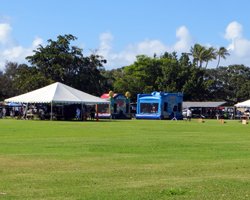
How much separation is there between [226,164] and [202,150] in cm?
445

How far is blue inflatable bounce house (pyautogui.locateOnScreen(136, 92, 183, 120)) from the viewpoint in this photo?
216ft

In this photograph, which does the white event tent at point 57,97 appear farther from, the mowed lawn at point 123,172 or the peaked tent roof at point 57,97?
the mowed lawn at point 123,172

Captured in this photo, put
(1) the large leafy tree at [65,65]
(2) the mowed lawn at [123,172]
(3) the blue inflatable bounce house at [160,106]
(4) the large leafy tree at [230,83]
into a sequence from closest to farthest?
(2) the mowed lawn at [123,172], (3) the blue inflatable bounce house at [160,106], (1) the large leafy tree at [65,65], (4) the large leafy tree at [230,83]

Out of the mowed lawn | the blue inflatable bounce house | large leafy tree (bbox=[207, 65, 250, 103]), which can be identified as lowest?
the mowed lawn

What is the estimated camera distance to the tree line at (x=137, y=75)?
268 ft

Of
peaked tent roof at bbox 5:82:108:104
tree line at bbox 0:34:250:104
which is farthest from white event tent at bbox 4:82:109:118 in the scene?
tree line at bbox 0:34:250:104

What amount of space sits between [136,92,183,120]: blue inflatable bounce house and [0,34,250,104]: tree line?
17331 mm

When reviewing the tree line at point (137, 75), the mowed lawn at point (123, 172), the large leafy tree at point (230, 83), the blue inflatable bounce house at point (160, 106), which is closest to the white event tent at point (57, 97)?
the blue inflatable bounce house at point (160, 106)

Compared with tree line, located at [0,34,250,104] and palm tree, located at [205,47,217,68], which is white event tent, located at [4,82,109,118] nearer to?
tree line, located at [0,34,250,104]

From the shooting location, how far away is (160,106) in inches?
2574

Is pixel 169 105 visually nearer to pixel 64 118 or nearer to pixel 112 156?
pixel 64 118

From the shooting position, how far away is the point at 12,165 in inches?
553

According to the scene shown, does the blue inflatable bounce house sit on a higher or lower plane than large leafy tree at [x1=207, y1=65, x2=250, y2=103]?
lower

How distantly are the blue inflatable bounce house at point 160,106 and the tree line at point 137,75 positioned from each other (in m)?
17.3
